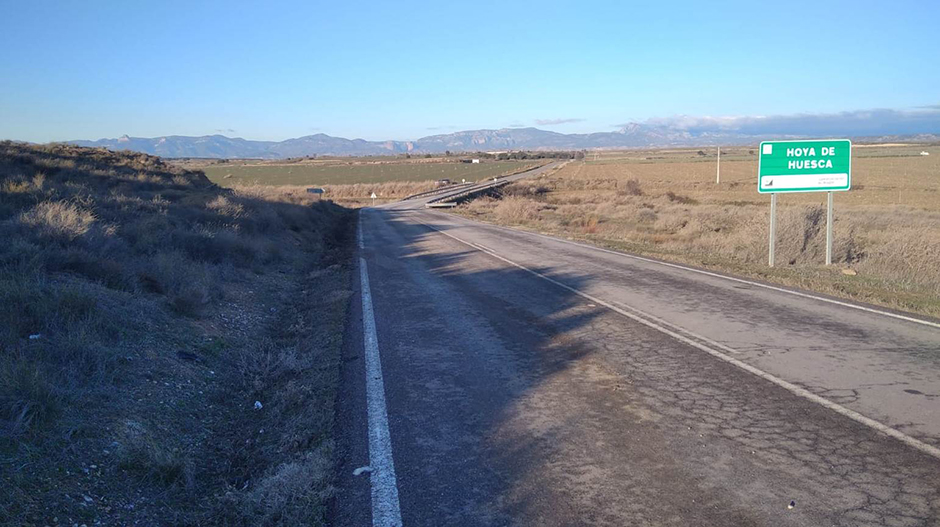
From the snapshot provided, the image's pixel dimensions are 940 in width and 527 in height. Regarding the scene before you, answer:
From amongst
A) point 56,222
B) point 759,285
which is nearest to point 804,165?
point 759,285

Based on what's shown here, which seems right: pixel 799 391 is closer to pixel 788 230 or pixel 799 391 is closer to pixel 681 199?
pixel 788 230

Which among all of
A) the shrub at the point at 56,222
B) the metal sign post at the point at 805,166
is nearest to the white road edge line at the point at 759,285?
the metal sign post at the point at 805,166

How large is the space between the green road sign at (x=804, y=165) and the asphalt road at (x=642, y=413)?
6.06 m

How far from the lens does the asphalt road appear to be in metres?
4.56

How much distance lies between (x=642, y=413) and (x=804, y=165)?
1312 centimetres

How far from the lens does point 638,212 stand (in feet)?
128

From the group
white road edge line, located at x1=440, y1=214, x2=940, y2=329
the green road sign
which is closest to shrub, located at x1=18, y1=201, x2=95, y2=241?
white road edge line, located at x1=440, y1=214, x2=940, y2=329

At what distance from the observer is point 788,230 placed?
20219mm

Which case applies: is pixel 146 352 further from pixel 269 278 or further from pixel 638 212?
pixel 638 212

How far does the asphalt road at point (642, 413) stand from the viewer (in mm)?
4559

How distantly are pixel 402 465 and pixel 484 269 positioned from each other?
11.4 m

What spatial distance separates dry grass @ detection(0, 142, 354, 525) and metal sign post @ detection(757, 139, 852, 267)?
10.8 meters

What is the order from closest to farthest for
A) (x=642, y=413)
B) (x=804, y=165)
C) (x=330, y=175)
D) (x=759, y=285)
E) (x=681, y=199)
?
(x=642, y=413), (x=759, y=285), (x=804, y=165), (x=681, y=199), (x=330, y=175)

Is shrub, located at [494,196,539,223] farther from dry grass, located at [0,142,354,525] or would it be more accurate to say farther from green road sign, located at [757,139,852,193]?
dry grass, located at [0,142,354,525]
